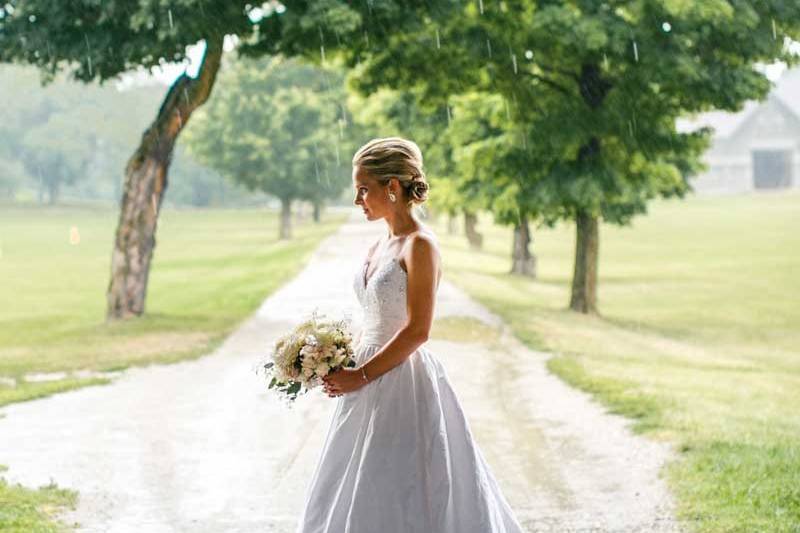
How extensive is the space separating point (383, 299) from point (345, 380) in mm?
357

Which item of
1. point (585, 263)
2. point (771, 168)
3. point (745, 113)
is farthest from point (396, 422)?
point (745, 113)

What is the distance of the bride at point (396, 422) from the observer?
191 inches

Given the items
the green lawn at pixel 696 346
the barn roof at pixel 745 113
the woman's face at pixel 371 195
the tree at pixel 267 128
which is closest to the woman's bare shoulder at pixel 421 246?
Result: the woman's face at pixel 371 195

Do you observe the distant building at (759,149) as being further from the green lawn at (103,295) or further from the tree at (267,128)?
the tree at (267,128)

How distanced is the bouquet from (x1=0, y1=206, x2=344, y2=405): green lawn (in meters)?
8.86

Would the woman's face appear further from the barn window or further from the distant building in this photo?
the barn window

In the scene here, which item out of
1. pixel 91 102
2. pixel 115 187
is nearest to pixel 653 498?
pixel 91 102

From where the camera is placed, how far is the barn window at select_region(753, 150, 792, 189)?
10838 centimetres

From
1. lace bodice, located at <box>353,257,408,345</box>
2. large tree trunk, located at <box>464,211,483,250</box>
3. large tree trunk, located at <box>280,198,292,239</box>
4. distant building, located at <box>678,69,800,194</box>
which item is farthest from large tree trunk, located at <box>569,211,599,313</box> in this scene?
distant building, located at <box>678,69,800,194</box>

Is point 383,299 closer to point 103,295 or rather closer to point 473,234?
point 103,295

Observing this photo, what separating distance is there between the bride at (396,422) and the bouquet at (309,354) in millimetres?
56

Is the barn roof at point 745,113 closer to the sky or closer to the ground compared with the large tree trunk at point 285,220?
closer to the sky

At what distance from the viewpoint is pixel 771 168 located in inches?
4318

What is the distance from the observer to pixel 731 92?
2223cm
